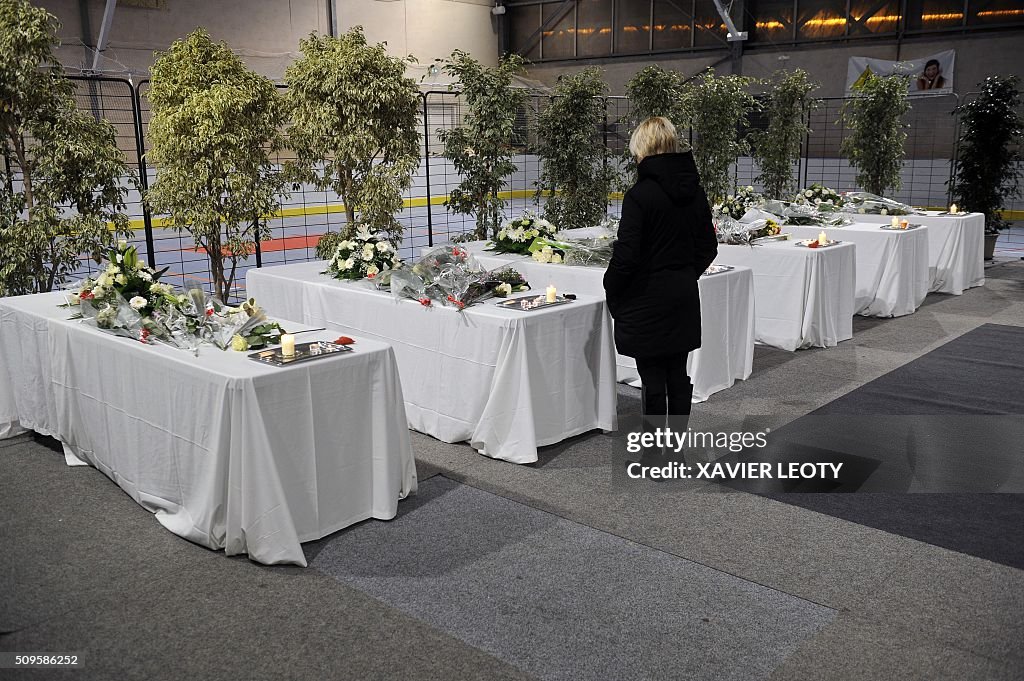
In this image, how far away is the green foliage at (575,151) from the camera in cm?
829

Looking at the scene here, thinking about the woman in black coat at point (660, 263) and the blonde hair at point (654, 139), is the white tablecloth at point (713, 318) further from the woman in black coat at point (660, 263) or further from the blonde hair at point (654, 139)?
the blonde hair at point (654, 139)

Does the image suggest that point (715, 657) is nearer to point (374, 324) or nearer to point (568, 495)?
point (568, 495)

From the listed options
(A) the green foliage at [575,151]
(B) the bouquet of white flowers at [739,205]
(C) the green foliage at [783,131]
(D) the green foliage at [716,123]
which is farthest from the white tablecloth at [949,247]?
(A) the green foliage at [575,151]

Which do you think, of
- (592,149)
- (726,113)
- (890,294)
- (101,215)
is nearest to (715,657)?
(101,215)

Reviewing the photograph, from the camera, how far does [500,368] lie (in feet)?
13.7

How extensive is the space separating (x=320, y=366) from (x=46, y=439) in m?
2.19

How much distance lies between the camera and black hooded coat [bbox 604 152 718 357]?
360cm

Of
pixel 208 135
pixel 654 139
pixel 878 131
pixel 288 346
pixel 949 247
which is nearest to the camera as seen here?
pixel 288 346

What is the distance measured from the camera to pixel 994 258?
36.1 feet

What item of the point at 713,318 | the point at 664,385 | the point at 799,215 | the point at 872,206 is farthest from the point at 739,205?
the point at 664,385

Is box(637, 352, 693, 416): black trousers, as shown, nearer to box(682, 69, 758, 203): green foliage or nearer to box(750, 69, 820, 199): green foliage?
box(682, 69, 758, 203): green foliage

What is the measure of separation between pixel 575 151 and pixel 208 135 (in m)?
3.40

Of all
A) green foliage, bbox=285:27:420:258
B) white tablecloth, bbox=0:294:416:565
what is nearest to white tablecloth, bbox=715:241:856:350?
green foliage, bbox=285:27:420:258

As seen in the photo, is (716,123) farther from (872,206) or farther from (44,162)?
(44,162)
